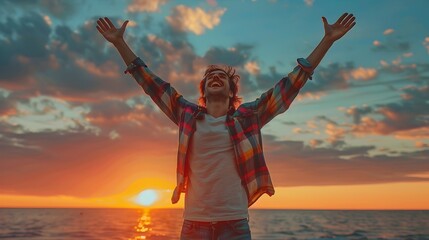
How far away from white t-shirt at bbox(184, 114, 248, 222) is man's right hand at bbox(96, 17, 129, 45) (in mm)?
1254

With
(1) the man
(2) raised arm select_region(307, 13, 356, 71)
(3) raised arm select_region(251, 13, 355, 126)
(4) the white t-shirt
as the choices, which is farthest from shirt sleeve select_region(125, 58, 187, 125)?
(2) raised arm select_region(307, 13, 356, 71)

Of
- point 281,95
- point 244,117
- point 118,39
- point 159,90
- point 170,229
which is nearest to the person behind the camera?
point 244,117

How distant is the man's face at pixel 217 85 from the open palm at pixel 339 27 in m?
1.04

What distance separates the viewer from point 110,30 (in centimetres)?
453

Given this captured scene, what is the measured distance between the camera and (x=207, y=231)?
3.62 m

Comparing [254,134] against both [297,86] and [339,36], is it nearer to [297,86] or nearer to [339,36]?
[297,86]

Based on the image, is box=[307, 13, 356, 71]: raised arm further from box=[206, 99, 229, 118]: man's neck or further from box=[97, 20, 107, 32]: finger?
box=[97, 20, 107, 32]: finger

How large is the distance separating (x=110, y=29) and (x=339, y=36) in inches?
85.1

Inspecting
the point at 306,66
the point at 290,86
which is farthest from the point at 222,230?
the point at 306,66

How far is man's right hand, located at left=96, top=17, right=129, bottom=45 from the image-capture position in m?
4.47

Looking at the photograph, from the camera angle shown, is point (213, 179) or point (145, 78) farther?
point (145, 78)

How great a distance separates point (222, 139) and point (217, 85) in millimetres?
498

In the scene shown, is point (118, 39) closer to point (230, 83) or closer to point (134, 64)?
point (134, 64)

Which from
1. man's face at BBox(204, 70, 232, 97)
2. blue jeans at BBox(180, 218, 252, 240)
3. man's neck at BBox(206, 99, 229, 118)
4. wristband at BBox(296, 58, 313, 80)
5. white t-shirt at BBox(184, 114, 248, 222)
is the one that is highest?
wristband at BBox(296, 58, 313, 80)
